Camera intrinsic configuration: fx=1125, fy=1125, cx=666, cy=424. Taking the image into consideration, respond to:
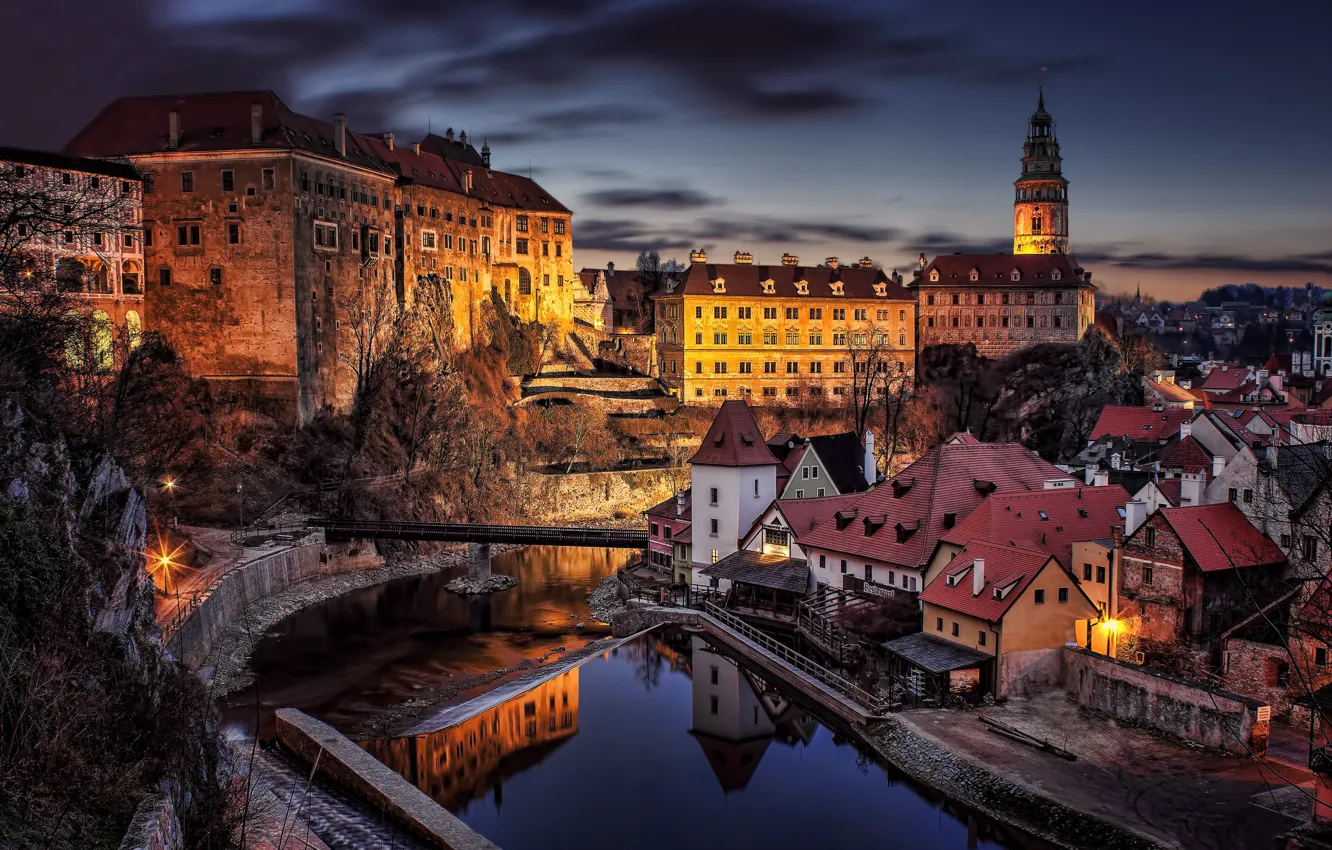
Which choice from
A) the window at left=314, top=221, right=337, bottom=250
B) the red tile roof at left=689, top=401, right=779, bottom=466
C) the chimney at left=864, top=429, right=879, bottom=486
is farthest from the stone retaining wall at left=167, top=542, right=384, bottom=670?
the chimney at left=864, top=429, right=879, bottom=486

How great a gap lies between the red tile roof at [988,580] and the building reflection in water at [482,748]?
404 inches

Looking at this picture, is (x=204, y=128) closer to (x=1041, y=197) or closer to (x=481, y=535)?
(x=481, y=535)

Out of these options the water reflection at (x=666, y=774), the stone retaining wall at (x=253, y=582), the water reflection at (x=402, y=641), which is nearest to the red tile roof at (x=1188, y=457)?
the water reflection at (x=666, y=774)

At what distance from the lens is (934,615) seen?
29609 mm

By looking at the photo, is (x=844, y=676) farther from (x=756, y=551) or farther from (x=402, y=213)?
(x=402, y=213)

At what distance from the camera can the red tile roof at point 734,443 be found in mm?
40719

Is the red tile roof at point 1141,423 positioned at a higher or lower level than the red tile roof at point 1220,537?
higher

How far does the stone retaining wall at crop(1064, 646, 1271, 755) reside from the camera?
2291cm

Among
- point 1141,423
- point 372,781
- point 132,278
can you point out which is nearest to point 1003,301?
point 1141,423

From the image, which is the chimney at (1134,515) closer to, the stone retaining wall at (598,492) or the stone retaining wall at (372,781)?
the stone retaining wall at (372,781)

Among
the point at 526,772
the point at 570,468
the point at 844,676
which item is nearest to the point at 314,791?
the point at 526,772

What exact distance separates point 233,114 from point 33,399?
35228 millimetres

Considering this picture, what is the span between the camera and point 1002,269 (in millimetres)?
81125

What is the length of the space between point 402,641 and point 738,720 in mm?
13213
